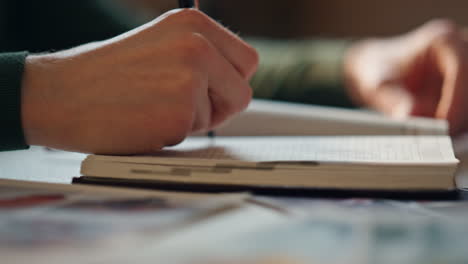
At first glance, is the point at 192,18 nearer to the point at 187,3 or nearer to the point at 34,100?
the point at 187,3

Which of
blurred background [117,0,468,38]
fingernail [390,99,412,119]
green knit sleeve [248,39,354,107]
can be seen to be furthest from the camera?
blurred background [117,0,468,38]

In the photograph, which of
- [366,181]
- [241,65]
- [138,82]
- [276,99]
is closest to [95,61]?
[138,82]

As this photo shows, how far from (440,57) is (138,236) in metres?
0.67

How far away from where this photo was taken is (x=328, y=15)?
7.45ft

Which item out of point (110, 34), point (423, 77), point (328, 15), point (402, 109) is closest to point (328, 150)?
point (402, 109)

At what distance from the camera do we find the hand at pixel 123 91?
43 cm

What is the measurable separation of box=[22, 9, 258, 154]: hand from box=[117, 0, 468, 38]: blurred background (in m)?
1.57

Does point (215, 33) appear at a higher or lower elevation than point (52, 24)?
higher

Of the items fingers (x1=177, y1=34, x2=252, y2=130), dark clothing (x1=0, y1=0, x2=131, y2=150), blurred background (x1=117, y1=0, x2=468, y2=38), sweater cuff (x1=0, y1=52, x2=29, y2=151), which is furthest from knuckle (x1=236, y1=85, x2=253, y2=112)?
blurred background (x1=117, y1=0, x2=468, y2=38)

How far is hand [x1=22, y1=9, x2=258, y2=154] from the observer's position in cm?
43

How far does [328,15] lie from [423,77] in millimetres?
1491

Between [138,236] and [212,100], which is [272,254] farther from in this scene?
[212,100]

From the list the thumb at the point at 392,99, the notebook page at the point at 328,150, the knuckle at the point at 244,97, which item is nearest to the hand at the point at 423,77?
the thumb at the point at 392,99

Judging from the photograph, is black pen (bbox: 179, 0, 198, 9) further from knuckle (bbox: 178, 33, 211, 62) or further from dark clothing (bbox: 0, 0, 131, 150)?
dark clothing (bbox: 0, 0, 131, 150)
